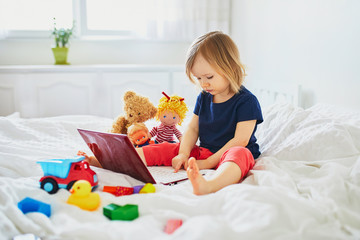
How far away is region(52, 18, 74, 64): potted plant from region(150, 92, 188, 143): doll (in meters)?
1.43

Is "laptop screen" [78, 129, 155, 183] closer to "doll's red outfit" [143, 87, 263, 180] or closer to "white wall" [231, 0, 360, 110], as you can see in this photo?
"doll's red outfit" [143, 87, 263, 180]

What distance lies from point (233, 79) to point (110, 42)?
1.76 m

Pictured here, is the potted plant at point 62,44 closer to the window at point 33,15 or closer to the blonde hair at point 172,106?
the window at point 33,15

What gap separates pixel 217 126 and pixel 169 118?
0.59 feet

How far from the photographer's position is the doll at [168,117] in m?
1.30

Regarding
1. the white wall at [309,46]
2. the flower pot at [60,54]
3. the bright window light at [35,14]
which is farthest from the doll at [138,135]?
the bright window light at [35,14]

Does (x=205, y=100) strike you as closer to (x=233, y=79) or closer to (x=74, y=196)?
(x=233, y=79)

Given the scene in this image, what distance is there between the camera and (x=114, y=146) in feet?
3.19

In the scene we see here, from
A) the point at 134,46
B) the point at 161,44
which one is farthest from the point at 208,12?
the point at 134,46

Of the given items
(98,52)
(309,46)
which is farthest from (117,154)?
(98,52)

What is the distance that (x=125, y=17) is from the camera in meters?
2.72

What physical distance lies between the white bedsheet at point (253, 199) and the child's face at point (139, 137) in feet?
0.78

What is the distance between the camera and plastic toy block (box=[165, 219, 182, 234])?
0.68 m

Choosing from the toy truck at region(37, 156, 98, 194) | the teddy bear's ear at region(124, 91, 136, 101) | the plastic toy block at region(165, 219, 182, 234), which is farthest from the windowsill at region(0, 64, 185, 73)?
the plastic toy block at region(165, 219, 182, 234)
